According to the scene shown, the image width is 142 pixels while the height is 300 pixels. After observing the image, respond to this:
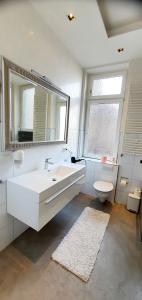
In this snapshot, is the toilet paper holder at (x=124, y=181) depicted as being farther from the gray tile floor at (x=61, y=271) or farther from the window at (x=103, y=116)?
the gray tile floor at (x=61, y=271)

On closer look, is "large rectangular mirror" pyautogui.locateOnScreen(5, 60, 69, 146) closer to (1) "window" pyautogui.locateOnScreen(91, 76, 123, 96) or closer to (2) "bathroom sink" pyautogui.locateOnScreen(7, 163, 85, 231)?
(2) "bathroom sink" pyautogui.locateOnScreen(7, 163, 85, 231)

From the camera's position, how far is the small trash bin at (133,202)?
2387 mm

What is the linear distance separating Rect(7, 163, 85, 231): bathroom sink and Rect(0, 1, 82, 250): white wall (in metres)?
0.12

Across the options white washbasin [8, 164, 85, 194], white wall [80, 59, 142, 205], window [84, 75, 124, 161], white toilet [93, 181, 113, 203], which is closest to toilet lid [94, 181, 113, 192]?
white toilet [93, 181, 113, 203]

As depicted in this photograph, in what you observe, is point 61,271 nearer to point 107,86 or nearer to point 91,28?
point 91,28

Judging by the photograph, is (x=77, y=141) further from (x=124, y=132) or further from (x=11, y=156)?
(x=11, y=156)

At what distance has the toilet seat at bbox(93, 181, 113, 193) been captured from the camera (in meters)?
2.41

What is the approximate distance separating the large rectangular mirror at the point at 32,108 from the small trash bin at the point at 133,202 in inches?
61.2

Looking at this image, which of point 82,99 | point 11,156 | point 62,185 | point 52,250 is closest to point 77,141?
point 82,99

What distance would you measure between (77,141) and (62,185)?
4.98ft

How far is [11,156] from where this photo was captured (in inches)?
58.6

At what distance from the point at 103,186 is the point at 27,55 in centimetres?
222

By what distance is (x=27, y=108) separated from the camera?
1645 mm

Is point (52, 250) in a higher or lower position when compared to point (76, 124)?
lower
